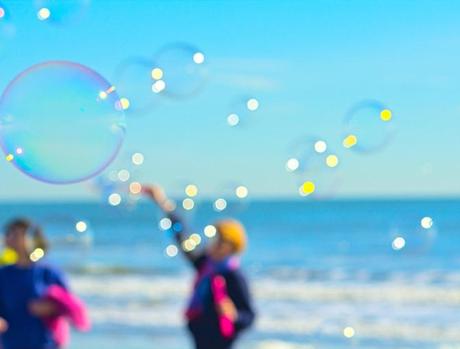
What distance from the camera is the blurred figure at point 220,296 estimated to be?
6.95 m

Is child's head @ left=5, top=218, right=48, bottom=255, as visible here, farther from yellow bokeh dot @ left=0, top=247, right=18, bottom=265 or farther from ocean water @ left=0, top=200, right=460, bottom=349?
ocean water @ left=0, top=200, right=460, bottom=349

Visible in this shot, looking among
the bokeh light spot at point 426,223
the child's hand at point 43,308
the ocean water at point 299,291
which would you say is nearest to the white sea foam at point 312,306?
the ocean water at point 299,291

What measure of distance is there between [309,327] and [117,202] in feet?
18.4

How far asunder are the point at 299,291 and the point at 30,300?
1243 centimetres

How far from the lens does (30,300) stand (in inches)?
269

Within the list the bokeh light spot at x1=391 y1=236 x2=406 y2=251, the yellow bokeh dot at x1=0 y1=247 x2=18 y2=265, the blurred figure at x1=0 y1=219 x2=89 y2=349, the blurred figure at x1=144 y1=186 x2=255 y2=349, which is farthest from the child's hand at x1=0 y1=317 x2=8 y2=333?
the bokeh light spot at x1=391 y1=236 x2=406 y2=251

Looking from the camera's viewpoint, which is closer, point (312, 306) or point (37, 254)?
point (37, 254)

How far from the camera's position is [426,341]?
13188 mm

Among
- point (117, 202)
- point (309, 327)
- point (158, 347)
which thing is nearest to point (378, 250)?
point (309, 327)

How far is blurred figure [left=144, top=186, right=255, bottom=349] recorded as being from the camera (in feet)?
22.8

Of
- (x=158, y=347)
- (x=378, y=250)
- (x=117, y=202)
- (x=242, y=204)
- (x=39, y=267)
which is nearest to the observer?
(x=39, y=267)

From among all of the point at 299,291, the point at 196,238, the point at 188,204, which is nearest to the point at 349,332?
the point at 188,204

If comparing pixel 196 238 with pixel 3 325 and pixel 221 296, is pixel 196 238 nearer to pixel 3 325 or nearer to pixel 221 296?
pixel 221 296

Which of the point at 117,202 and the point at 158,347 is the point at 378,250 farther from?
Answer: the point at 117,202
